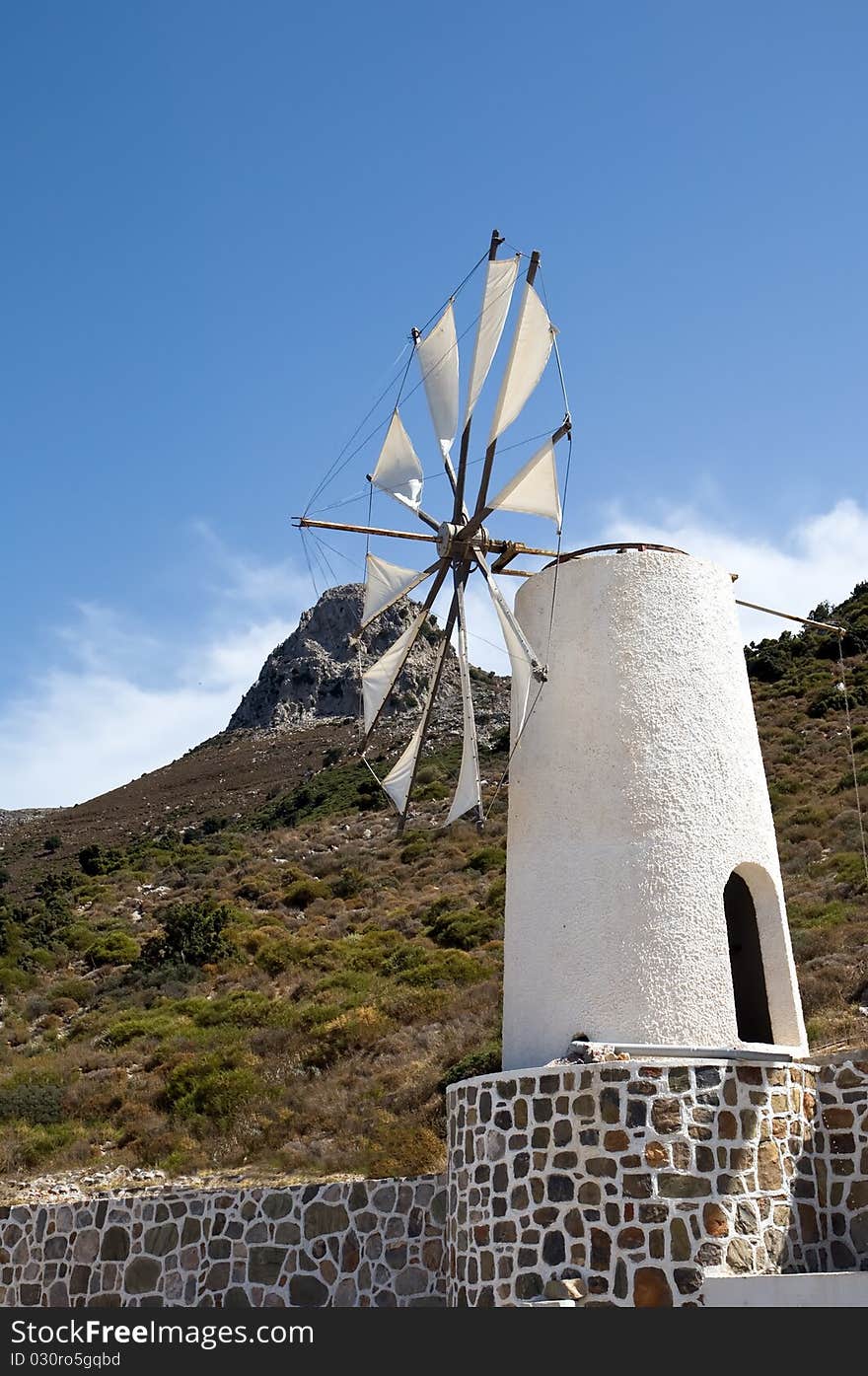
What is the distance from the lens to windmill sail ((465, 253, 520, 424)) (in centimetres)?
1009

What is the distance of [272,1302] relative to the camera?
9750mm

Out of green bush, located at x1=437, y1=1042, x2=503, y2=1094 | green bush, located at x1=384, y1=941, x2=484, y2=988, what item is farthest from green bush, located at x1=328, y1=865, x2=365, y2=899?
green bush, located at x1=437, y1=1042, x2=503, y2=1094

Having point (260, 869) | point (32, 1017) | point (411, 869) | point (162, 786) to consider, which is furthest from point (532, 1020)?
point (162, 786)

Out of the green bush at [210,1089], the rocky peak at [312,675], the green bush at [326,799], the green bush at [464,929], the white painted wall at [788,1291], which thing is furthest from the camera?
the rocky peak at [312,675]

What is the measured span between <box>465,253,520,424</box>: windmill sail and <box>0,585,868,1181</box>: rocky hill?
21.7ft

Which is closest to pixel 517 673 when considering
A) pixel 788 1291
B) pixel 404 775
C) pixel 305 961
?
pixel 404 775

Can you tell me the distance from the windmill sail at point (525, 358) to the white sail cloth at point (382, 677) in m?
1.79

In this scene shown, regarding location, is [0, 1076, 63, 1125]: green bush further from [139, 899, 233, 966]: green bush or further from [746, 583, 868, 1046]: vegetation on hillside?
[746, 583, 868, 1046]: vegetation on hillside

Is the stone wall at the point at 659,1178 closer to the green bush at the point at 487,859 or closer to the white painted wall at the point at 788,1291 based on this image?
the white painted wall at the point at 788,1291

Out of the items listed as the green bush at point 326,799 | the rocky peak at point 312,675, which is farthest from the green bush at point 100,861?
the rocky peak at point 312,675

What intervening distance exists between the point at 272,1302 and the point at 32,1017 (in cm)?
1603

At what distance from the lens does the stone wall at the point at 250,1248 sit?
31.1ft

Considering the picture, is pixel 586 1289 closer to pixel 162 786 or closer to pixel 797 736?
pixel 797 736

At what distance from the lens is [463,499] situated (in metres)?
10.4
